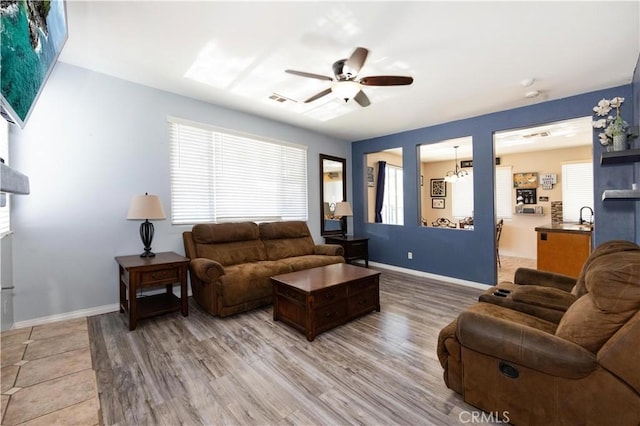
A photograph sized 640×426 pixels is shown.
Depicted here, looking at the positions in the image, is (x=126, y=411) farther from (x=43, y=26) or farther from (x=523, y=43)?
(x=523, y=43)

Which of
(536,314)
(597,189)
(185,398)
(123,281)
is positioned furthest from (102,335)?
(597,189)

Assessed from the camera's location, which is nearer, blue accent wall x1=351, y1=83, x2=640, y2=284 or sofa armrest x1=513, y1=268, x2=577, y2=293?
sofa armrest x1=513, y1=268, x2=577, y2=293

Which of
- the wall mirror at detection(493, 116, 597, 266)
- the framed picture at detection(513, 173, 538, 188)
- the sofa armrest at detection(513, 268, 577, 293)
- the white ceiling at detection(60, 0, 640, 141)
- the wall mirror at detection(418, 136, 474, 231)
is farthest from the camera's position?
the wall mirror at detection(418, 136, 474, 231)

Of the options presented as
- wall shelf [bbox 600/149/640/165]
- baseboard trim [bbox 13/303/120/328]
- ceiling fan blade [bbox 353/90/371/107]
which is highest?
ceiling fan blade [bbox 353/90/371/107]

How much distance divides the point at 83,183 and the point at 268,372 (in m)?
2.81

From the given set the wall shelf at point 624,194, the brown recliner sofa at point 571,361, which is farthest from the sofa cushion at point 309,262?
the wall shelf at point 624,194

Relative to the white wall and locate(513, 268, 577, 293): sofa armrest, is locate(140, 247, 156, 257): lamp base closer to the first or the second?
the white wall

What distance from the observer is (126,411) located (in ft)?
5.53

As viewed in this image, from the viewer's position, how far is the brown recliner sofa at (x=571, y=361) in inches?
48.0

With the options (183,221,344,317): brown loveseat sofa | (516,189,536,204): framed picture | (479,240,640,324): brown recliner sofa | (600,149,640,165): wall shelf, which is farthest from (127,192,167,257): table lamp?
(516,189,536,204): framed picture

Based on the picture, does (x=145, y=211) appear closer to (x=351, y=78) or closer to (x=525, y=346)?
(x=351, y=78)

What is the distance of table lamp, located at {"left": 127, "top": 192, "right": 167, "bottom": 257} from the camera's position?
2.98 metres

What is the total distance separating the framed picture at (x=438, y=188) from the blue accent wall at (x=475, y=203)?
3.50 metres

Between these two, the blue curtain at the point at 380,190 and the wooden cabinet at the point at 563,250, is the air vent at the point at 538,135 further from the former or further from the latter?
the blue curtain at the point at 380,190
